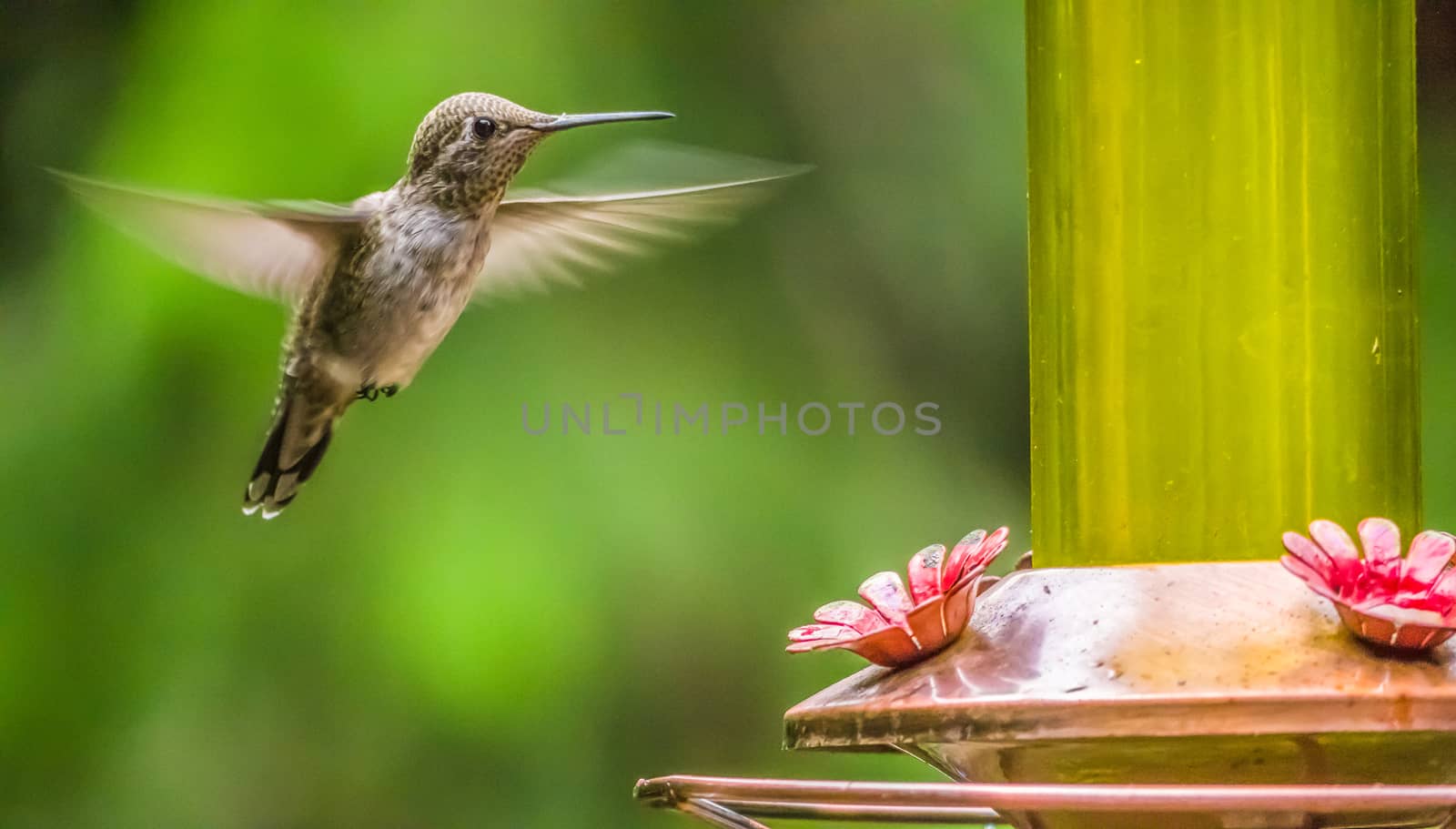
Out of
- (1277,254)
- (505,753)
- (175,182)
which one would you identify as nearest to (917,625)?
(1277,254)

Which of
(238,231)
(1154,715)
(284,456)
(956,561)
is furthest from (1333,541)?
(284,456)

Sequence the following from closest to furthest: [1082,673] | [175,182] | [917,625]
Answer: [1082,673] → [917,625] → [175,182]

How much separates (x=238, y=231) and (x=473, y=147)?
14.5 inches

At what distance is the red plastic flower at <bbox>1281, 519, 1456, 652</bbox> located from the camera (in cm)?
105

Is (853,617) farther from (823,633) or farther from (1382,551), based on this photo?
(1382,551)

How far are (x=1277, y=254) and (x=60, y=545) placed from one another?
8.08 ft

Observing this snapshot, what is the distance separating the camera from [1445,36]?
2.97 meters

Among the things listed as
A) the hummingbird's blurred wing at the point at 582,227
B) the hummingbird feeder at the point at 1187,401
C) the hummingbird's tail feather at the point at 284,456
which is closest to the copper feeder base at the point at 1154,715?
the hummingbird feeder at the point at 1187,401

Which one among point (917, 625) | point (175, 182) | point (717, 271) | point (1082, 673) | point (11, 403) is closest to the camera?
point (1082, 673)

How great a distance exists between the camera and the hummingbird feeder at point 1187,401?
3.72 feet

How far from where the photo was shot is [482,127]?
245 cm

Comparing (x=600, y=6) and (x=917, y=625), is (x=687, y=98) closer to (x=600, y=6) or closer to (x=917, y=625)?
(x=600, y=6)

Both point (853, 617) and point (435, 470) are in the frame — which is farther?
point (435, 470)

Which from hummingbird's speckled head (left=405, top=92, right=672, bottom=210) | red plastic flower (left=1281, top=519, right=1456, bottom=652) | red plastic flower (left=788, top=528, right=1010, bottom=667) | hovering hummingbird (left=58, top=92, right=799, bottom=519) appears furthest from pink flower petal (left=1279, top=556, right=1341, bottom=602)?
hummingbird's speckled head (left=405, top=92, right=672, bottom=210)
